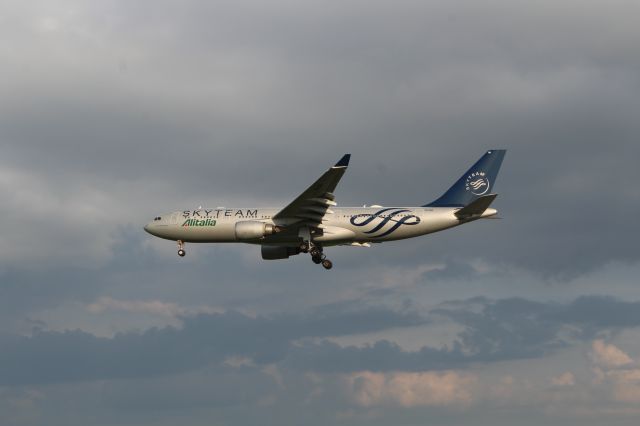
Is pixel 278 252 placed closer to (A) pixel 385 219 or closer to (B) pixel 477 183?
(A) pixel 385 219

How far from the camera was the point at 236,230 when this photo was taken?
6944 centimetres

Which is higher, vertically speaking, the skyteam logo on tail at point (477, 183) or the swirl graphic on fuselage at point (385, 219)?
the skyteam logo on tail at point (477, 183)

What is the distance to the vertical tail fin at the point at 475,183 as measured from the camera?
240 feet

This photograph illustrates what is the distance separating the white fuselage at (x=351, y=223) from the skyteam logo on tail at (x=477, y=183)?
3.70 metres

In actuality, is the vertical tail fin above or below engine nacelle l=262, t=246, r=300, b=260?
above

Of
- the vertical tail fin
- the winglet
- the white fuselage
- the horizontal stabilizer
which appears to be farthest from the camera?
the vertical tail fin

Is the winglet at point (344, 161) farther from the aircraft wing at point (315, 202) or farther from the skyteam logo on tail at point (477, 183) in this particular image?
the skyteam logo on tail at point (477, 183)

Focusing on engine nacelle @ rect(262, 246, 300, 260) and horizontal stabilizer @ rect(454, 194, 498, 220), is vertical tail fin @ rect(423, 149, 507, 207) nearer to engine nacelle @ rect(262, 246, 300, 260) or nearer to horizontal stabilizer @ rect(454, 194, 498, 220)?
horizontal stabilizer @ rect(454, 194, 498, 220)

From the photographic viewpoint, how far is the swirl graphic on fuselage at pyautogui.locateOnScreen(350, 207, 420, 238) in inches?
2756

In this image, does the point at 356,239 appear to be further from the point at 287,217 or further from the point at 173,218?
the point at 173,218

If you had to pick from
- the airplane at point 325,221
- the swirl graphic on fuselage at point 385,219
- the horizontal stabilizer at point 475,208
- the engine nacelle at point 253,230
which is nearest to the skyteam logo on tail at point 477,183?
the airplane at point 325,221

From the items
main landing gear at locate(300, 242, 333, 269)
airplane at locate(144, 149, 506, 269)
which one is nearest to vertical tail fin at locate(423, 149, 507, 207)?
airplane at locate(144, 149, 506, 269)

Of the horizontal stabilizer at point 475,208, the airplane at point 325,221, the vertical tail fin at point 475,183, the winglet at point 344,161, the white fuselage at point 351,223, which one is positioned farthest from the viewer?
the vertical tail fin at point 475,183

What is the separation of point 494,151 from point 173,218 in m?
25.4
